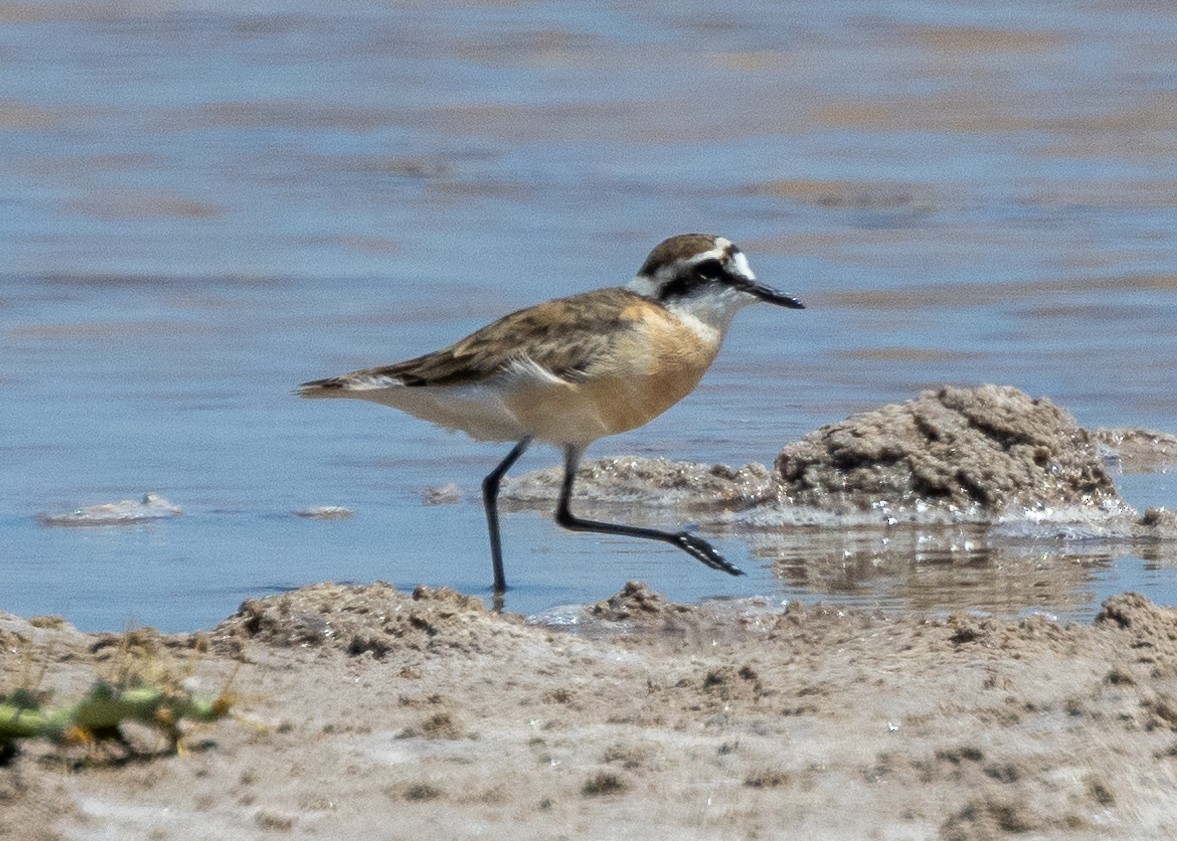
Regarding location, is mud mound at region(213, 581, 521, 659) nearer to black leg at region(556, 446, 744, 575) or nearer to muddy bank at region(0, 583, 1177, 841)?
muddy bank at region(0, 583, 1177, 841)

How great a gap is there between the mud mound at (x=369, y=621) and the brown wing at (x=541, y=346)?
1.73 m

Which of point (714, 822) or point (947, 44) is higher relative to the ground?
point (947, 44)

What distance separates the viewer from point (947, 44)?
2555 centimetres

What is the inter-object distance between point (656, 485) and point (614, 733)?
425cm

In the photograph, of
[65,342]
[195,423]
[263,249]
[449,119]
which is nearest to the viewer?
[195,423]

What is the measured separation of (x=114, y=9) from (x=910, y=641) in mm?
24002

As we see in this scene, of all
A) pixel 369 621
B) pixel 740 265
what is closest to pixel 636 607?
pixel 369 621

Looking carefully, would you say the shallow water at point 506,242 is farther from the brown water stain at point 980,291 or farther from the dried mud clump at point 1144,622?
the dried mud clump at point 1144,622

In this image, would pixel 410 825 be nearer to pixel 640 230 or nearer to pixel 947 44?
pixel 640 230

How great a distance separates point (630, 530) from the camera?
801 centimetres

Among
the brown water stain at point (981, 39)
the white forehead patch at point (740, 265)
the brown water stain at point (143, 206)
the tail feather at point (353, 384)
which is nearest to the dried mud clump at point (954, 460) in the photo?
the white forehead patch at point (740, 265)

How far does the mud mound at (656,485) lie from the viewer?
345 inches

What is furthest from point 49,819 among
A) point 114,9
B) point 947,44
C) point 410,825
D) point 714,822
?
point 114,9

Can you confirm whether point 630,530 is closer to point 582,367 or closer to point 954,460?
point 582,367
